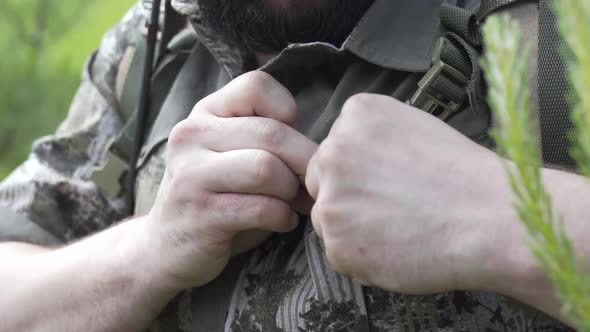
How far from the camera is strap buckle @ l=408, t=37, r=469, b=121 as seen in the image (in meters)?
0.96

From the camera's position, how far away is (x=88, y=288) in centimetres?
121

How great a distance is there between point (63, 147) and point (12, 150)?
1.55 m

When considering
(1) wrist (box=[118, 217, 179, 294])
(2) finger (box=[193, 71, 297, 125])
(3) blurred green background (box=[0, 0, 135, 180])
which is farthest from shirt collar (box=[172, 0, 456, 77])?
(3) blurred green background (box=[0, 0, 135, 180])

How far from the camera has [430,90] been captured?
967mm

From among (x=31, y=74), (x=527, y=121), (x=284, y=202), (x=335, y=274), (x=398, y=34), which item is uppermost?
(x=527, y=121)

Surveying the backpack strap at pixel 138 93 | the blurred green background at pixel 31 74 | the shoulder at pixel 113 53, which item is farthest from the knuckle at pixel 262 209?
the blurred green background at pixel 31 74

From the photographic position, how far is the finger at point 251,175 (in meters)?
0.94

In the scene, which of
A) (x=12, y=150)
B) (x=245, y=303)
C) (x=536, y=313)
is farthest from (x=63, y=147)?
(x=12, y=150)

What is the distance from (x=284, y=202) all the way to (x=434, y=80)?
0.80 ft

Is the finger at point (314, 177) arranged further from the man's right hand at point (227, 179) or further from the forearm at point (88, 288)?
the forearm at point (88, 288)

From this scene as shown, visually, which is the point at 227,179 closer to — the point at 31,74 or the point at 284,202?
the point at 284,202

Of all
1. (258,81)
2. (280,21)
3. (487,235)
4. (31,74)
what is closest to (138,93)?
(280,21)

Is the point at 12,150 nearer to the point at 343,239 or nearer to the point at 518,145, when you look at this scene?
the point at 343,239

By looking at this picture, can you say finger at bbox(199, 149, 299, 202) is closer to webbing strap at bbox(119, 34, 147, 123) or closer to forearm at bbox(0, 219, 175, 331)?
forearm at bbox(0, 219, 175, 331)
